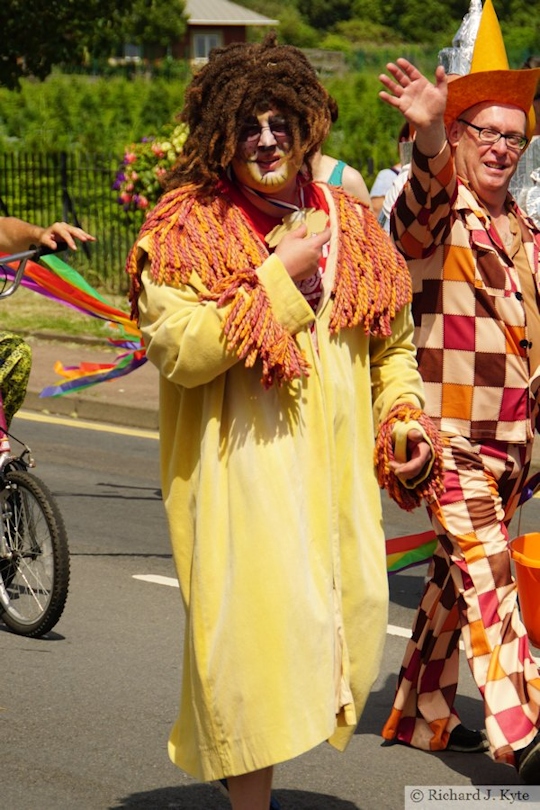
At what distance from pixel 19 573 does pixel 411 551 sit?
1.68m

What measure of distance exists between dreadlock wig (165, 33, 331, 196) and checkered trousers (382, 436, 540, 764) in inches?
52.0

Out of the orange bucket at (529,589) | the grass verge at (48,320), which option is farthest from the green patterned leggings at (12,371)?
the grass verge at (48,320)

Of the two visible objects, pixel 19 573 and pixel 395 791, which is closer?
pixel 395 791

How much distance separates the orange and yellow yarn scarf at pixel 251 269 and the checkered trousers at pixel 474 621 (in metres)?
0.97

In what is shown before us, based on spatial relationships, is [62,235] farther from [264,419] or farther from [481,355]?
[264,419]

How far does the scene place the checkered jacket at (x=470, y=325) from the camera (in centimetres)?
440

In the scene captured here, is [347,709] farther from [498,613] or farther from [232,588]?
[498,613]

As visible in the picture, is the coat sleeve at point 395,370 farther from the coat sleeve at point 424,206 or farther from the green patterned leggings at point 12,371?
the green patterned leggings at point 12,371

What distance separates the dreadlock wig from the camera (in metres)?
3.34

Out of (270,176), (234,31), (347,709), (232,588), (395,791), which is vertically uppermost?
(270,176)

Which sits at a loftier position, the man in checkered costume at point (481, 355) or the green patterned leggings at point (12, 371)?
the man in checkered costume at point (481, 355)

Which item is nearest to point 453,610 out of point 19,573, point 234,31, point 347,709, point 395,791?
point 395,791

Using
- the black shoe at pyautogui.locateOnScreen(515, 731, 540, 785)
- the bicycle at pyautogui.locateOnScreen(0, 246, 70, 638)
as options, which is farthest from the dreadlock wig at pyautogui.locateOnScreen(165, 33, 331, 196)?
the bicycle at pyautogui.locateOnScreen(0, 246, 70, 638)

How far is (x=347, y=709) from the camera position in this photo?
3.43 meters
